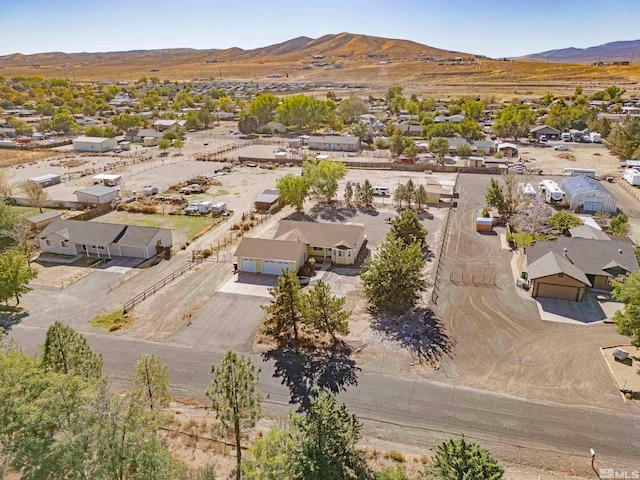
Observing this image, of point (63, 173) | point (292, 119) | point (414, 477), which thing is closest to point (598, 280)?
point (414, 477)

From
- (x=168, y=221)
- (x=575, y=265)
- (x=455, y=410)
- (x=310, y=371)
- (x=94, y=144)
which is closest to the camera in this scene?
(x=455, y=410)

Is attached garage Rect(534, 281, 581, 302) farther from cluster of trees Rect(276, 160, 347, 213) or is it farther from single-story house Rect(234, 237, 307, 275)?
cluster of trees Rect(276, 160, 347, 213)

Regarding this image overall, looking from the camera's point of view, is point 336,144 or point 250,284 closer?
point 250,284

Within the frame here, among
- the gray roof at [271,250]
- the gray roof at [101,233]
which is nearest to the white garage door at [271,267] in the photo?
the gray roof at [271,250]

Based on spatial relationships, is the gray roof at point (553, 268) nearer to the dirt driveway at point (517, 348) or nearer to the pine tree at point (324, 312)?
the dirt driveway at point (517, 348)

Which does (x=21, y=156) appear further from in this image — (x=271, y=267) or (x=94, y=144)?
(x=271, y=267)

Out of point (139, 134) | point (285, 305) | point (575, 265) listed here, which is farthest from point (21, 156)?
point (575, 265)

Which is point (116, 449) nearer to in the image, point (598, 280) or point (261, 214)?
point (598, 280)
